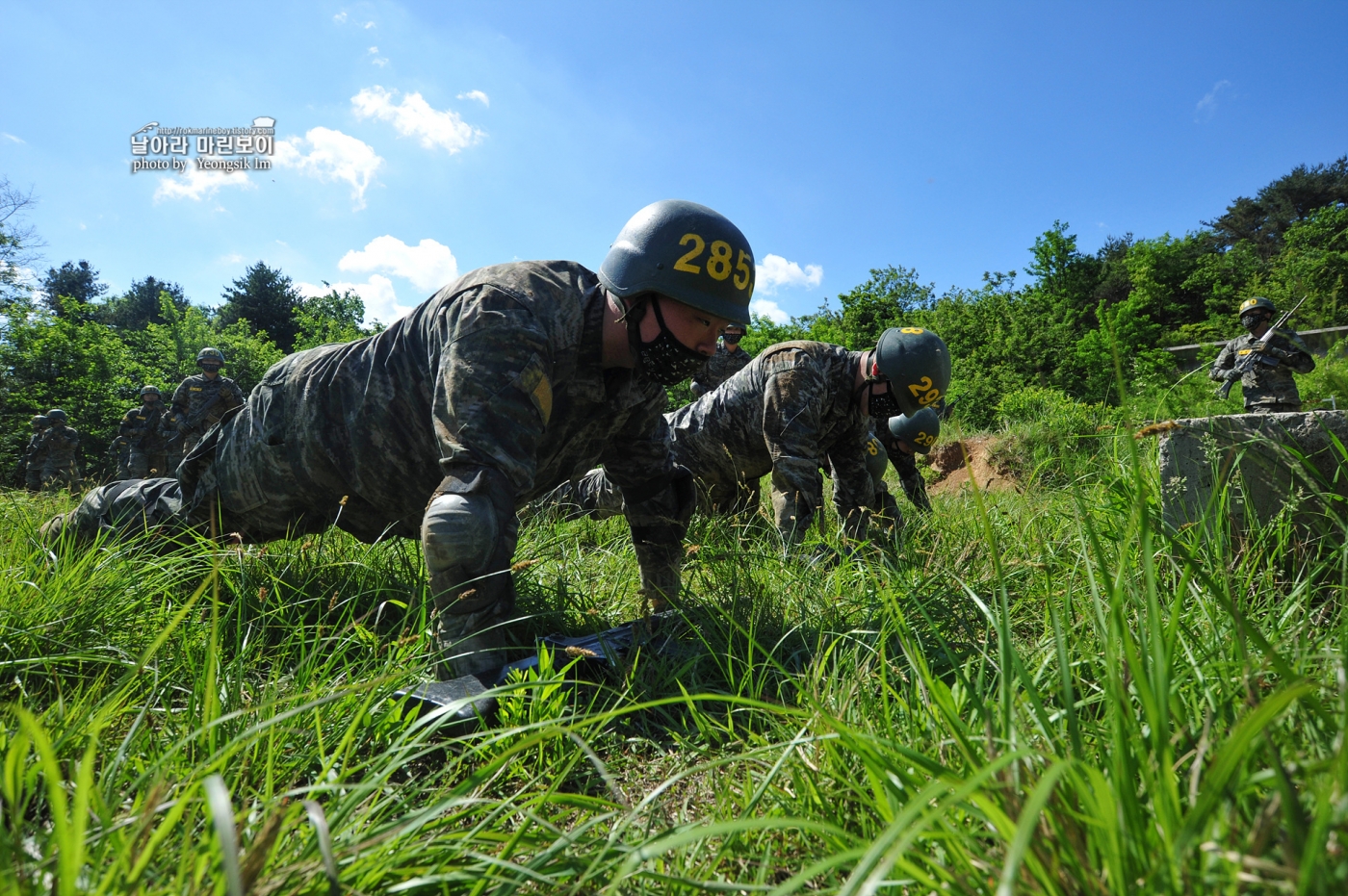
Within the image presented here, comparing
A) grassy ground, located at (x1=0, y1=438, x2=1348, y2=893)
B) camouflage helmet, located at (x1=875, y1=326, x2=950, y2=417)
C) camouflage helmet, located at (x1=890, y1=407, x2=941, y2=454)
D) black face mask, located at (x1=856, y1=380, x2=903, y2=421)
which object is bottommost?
grassy ground, located at (x1=0, y1=438, x2=1348, y2=893)

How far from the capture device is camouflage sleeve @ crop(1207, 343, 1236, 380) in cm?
906

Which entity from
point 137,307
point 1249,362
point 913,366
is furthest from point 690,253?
point 137,307

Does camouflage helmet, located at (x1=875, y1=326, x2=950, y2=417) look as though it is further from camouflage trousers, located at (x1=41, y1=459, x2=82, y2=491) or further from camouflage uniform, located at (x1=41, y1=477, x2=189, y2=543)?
camouflage trousers, located at (x1=41, y1=459, x2=82, y2=491)

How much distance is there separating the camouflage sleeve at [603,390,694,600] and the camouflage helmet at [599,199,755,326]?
59 cm

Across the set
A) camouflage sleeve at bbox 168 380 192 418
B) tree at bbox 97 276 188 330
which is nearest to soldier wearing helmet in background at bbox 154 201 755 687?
camouflage sleeve at bbox 168 380 192 418

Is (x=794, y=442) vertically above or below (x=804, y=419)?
below

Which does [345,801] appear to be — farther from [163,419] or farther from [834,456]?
[163,419]

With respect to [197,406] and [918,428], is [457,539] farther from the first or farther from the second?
[197,406]

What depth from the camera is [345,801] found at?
999mm

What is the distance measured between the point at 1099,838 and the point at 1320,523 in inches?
78.6

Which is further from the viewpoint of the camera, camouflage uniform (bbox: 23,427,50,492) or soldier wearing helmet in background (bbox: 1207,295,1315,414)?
camouflage uniform (bbox: 23,427,50,492)

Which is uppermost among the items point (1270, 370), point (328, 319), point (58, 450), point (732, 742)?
point (328, 319)

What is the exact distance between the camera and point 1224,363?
9.26 metres

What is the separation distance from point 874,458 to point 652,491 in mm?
2767
